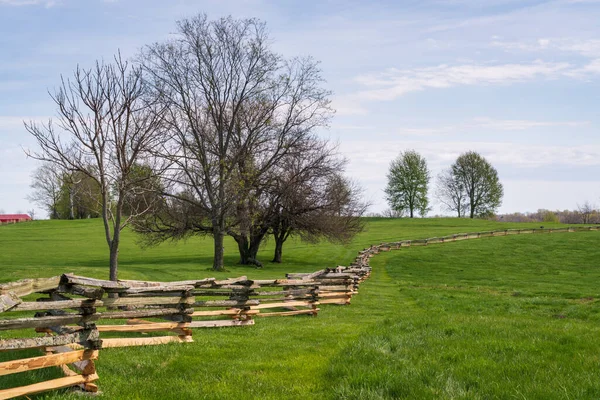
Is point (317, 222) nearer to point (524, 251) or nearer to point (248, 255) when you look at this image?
point (248, 255)

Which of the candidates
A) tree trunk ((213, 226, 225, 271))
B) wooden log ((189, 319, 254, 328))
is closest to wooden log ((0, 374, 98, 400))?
wooden log ((189, 319, 254, 328))

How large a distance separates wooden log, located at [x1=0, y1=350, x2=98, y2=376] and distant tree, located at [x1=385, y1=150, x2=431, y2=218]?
3435 inches

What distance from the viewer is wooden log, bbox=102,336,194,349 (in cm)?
916

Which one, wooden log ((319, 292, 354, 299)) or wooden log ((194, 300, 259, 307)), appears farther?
wooden log ((319, 292, 354, 299))

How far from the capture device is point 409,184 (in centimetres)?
9231

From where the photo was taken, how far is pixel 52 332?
9.44 m

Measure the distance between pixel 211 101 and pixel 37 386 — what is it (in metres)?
30.0

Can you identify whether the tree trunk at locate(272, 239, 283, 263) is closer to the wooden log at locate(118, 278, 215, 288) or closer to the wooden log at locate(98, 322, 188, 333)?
the wooden log at locate(118, 278, 215, 288)

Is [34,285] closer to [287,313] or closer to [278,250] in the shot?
[287,313]

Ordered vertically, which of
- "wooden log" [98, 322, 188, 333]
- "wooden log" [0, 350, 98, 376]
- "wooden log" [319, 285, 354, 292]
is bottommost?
"wooden log" [319, 285, 354, 292]

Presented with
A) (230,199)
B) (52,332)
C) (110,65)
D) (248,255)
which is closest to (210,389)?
(52,332)

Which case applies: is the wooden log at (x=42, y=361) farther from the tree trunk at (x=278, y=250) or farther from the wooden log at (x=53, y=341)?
the tree trunk at (x=278, y=250)

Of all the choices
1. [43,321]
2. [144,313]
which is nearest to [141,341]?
[144,313]

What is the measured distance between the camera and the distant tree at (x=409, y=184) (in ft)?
302
